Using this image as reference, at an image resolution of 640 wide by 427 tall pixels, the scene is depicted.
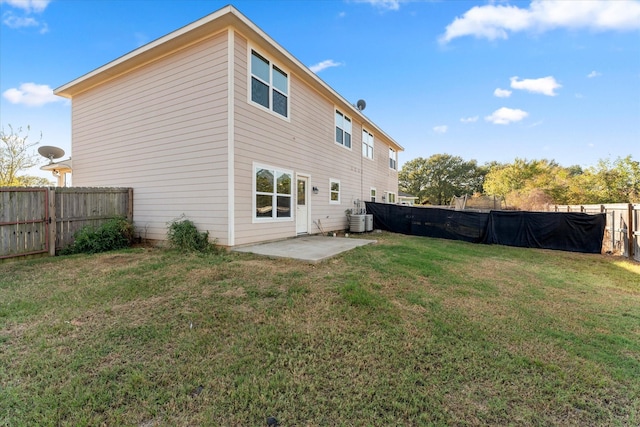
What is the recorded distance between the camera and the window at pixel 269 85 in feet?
22.5

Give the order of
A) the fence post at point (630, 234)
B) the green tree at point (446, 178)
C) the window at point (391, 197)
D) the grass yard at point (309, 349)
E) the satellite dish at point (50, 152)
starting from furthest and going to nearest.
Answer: the green tree at point (446, 178) < the window at point (391, 197) < the satellite dish at point (50, 152) < the fence post at point (630, 234) < the grass yard at point (309, 349)

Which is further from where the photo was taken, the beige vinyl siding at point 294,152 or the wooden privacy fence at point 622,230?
the wooden privacy fence at point 622,230

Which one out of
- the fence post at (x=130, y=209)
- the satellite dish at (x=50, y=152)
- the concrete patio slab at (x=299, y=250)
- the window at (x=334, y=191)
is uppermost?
the satellite dish at (x=50, y=152)

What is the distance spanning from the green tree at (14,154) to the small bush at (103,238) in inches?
297

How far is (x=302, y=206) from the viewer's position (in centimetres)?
888

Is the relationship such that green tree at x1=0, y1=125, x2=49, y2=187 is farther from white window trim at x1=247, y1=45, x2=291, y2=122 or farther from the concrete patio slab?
the concrete patio slab

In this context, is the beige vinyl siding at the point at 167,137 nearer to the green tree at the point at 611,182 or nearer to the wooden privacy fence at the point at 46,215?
the wooden privacy fence at the point at 46,215

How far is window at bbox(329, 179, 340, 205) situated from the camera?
10.6 metres

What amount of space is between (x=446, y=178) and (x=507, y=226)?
110ft

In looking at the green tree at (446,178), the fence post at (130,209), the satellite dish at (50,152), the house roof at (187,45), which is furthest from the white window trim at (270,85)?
the green tree at (446,178)

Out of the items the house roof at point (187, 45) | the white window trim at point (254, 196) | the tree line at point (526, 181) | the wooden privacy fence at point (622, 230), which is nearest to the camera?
the house roof at point (187, 45)

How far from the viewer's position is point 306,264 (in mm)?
5168

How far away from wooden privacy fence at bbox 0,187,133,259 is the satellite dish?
4.09 metres

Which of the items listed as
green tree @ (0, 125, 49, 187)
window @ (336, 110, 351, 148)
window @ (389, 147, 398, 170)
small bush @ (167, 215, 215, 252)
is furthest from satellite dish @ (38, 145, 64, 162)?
window @ (389, 147, 398, 170)
